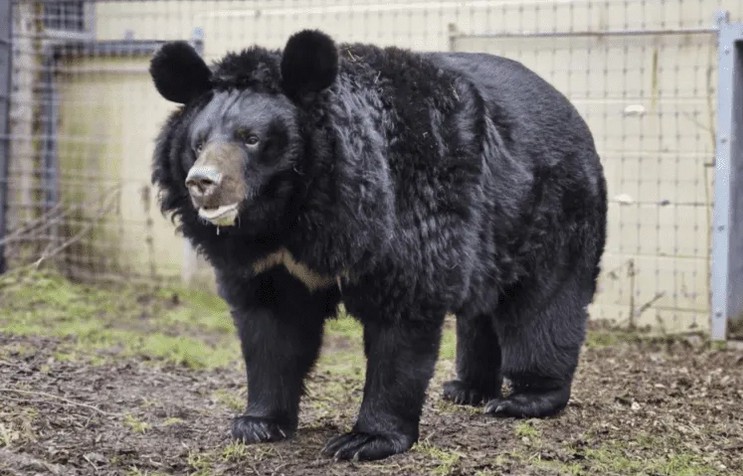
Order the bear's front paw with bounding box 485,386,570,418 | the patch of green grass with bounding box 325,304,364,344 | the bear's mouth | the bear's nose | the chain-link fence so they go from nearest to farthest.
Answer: the bear's nose → the bear's mouth → the bear's front paw with bounding box 485,386,570,418 → the chain-link fence → the patch of green grass with bounding box 325,304,364,344

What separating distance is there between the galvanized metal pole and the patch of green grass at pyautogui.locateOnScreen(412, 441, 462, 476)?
6.20 metres

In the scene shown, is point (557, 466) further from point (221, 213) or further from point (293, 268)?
point (221, 213)

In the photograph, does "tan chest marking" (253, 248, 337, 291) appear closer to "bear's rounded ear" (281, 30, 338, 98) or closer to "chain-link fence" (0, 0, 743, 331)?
"bear's rounded ear" (281, 30, 338, 98)

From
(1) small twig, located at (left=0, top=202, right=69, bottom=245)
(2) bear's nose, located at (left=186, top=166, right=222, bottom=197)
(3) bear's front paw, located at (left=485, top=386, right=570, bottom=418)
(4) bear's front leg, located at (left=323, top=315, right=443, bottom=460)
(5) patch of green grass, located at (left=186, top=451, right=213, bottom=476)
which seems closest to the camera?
(2) bear's nose, located at (left=186, top=166, right=222, bottom=197)

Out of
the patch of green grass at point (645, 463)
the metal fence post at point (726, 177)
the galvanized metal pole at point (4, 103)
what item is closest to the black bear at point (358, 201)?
the patch of green grass at point (645, 463)

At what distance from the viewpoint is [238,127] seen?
4887mm

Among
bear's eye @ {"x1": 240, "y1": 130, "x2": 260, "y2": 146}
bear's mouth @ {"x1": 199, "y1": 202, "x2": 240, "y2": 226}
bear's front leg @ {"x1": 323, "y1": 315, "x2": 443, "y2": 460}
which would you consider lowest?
bear's front leg @ {"x1": 323, "y1": 315, "x2": 443, "y2": 460}

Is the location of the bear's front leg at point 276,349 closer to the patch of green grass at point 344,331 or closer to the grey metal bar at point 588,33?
the patch of green grass at point 344,331

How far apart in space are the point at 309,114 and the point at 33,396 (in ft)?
7.02

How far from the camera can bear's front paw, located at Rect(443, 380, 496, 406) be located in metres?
6.56

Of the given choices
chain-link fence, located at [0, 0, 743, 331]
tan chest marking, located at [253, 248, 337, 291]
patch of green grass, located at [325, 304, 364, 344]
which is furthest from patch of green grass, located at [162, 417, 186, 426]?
patch of green grass, located at [325, 304, 364, 344]

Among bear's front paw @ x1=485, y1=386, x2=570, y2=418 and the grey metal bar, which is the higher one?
the grey metal bar

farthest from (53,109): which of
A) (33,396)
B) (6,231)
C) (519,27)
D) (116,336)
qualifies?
(33,396)

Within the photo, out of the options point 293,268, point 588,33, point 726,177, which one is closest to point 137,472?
point 293,268
